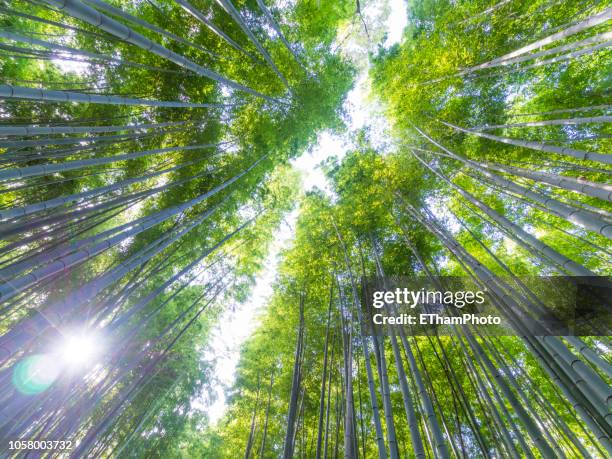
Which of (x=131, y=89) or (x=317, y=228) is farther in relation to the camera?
(x=317, y=228)

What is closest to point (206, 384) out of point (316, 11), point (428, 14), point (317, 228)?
point (317, 228)

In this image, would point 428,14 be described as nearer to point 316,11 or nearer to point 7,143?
point 316,11

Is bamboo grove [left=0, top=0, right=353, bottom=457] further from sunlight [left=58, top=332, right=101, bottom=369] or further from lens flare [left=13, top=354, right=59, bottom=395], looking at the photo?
lens flare [left=13, top=354, right=59, bottom=395]

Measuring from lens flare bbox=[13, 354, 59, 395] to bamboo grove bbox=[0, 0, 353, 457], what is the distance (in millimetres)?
277

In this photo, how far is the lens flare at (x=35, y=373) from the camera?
1.92 meters

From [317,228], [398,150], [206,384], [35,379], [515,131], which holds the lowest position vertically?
[35,379]

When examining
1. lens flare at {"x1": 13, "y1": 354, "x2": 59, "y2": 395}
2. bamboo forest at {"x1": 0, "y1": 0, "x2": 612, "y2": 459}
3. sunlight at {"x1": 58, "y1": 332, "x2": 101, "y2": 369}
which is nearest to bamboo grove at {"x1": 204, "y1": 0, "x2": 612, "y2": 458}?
bamboo forest at {"x1": 0, "y1": 0, "x2": 612, "y2": 459}

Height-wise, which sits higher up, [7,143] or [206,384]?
[206,384]

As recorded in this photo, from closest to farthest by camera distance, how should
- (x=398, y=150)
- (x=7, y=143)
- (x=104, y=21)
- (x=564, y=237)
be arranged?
1. (x=104, y=21)
2. (x=7, y=143)
3. (x=564, y=237)
4. (x=398, y=150)

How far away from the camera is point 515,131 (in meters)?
4.78

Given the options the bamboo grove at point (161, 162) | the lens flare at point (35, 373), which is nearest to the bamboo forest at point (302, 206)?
the bamboo grove at point (161, 162)

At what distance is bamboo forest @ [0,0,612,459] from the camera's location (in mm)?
3215

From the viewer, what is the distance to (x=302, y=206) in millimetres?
6137

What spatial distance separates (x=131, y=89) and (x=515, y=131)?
20.9 ft
